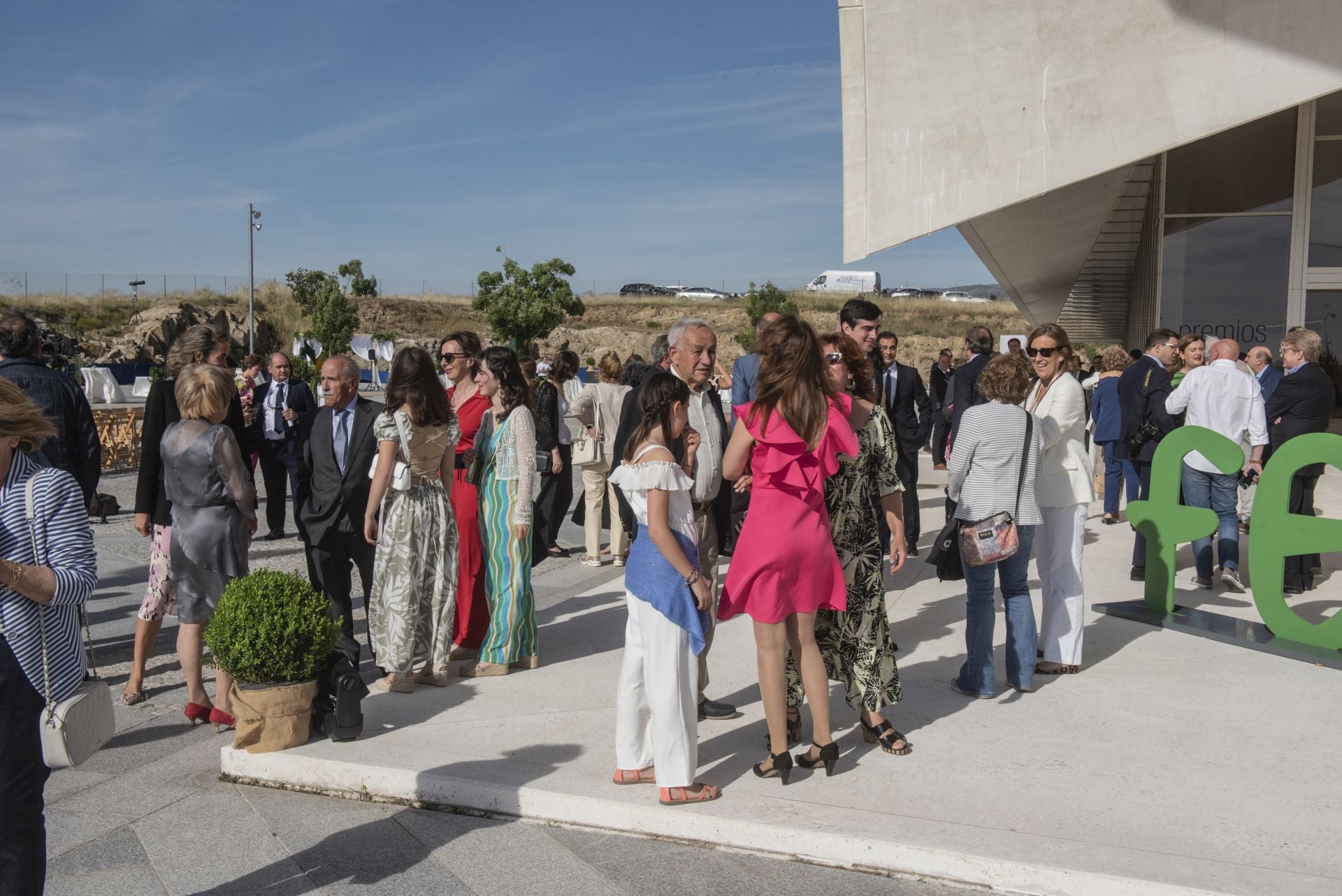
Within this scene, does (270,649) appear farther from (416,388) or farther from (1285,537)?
(1285,537)

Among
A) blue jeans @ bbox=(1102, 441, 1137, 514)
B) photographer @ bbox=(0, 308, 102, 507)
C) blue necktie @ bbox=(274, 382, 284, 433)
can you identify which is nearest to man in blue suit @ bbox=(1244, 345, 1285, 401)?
blue jeans @ bbox=(1102, 441, 1137, 514)

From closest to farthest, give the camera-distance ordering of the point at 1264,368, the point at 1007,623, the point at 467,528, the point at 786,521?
the point at 786,521, the point at 1007,623, the point at 467,528, the point at 1264,368

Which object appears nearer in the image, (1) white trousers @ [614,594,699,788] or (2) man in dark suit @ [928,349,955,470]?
(1) white trousers @ [614,594,699,788]

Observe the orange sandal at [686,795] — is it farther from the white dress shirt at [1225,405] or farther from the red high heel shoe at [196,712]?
the white dress shirt at [1225,405]

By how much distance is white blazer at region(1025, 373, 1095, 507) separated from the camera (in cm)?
590

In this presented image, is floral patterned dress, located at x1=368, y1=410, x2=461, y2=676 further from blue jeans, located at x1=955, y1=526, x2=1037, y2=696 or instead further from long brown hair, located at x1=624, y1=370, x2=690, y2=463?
blue jeans, located at x1=955, y1=526, x2=1037, y2=696

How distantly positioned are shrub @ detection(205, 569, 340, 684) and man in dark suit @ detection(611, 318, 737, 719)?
57.3 inches

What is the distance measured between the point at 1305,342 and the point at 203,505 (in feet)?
25.1

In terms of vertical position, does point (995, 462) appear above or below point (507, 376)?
below

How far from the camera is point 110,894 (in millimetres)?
3633

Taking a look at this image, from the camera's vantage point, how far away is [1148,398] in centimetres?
926

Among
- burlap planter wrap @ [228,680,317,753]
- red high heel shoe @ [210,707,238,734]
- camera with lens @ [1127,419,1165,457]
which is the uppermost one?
camera with lens @ [1127,419,1165,457]

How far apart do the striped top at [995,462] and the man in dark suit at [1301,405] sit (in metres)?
3.90

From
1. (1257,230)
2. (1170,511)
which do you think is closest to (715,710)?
(1170,511)
